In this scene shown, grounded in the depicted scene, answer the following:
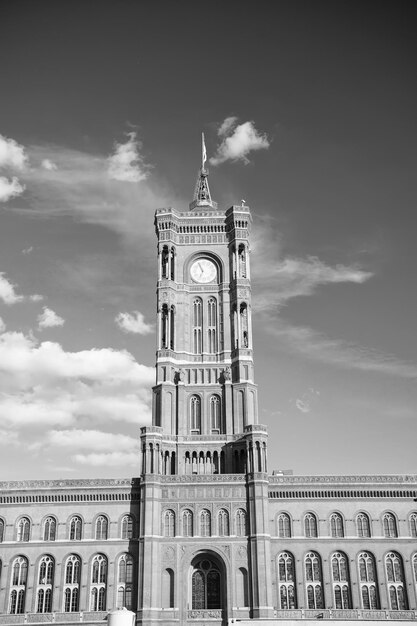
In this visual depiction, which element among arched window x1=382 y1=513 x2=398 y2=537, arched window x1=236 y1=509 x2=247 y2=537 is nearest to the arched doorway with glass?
arched window x1=236 y1=509 x2=247 y2=537

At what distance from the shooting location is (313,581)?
71875 millimetres

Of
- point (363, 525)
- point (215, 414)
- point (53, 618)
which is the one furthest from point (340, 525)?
point (53, 618)

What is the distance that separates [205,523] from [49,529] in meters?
17.4

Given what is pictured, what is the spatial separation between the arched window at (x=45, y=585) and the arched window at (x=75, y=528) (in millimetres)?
3310

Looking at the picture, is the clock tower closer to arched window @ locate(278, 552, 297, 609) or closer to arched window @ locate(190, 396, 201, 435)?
arched window @ locate(190, 396, 201, 435)

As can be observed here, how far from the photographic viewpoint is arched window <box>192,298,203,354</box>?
295 ft

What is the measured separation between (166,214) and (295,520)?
149ft

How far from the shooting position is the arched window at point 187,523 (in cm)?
7238

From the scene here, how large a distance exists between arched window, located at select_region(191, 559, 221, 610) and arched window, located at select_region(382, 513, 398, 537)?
19104 mm

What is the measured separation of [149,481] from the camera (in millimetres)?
73312

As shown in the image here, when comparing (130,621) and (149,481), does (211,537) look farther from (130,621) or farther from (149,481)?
(130,621)

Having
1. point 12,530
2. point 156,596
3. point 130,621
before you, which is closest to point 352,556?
point 156,596

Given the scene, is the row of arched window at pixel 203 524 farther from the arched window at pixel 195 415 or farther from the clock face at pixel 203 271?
the clock face at pixel 203 271

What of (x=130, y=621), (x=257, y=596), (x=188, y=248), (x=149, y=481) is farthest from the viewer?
(x=188, y=248)
